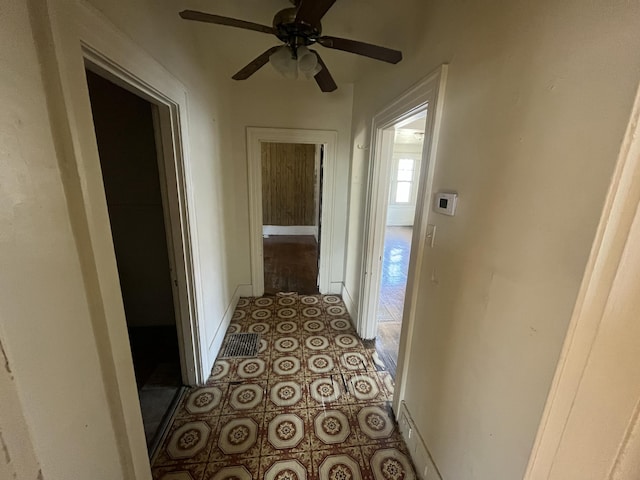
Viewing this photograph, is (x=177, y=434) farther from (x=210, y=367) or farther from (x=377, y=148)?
(x=377, y=148)

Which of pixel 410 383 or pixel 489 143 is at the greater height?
pixel 489 143

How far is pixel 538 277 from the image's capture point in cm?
77

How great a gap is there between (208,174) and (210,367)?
155 centimetres

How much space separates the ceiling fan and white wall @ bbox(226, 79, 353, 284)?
1349mm

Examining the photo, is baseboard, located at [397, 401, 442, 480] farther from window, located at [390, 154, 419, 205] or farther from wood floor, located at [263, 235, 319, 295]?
window, located at [390, 154, 419, 205]

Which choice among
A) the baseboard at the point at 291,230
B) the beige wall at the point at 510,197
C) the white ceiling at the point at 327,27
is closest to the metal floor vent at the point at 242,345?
the beige wall at the point at 510,197

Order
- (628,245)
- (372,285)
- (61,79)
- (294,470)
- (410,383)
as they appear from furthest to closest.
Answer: (372,285)
(410,383)
(294,470)
(61,79)
(628,245)

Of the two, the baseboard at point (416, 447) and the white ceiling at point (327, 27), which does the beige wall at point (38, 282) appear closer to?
the white ceiling at point (327, 27)

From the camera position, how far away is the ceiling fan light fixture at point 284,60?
1455mm

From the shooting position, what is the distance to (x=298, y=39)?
4.61 feet

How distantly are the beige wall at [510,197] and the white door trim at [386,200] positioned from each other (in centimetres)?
7

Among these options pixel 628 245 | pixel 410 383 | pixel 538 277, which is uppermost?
pixel 628 245

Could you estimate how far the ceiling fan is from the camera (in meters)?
1.20

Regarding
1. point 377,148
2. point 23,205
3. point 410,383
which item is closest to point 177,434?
point 410,383
